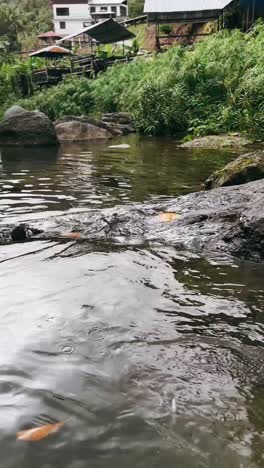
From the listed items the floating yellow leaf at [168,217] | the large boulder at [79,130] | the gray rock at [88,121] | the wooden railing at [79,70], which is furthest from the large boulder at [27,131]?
the wooden railing at [79,70]

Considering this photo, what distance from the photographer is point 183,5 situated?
2903 cm

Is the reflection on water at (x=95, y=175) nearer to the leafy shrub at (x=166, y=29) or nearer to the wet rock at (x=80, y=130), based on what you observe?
the wet rock at (x=80, y=130)

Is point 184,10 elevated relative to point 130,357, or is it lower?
elevated

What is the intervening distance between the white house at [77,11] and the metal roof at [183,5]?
37.4 m

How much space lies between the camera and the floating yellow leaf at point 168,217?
18.3 feet

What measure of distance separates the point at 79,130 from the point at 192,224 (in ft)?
42.7

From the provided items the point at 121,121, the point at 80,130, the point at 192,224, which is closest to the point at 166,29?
the point at 121,121

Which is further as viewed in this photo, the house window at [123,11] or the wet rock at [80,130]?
the house window at [123,11]

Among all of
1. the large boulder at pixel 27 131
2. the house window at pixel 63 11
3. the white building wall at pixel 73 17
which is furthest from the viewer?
the house window at pixel 63 11

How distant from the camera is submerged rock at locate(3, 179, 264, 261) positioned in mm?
4703

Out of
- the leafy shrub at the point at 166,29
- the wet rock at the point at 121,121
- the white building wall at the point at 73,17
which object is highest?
the white building wall at the point at 73,17

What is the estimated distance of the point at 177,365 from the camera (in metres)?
2.73

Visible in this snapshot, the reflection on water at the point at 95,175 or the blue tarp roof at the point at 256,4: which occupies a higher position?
the blue tarp roof at the point at 256,4

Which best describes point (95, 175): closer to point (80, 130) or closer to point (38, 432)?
point (38, 432)
